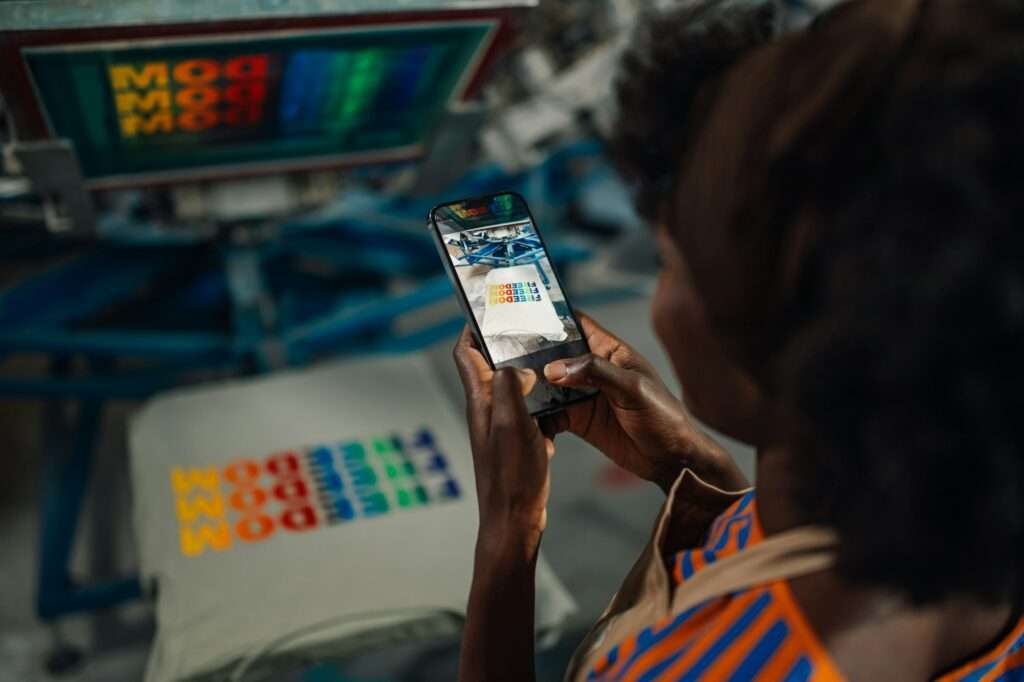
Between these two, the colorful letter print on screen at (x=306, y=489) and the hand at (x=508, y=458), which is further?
the colorful letter print on screen at (x=306, y=489)

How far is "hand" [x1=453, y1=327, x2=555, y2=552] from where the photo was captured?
22.1 inches

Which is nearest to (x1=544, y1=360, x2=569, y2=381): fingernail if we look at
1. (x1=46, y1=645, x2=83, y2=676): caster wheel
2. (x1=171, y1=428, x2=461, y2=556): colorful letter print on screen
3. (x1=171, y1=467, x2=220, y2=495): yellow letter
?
(x1=171, y1=428, x2=461, y2=556): colorful letter print on screen

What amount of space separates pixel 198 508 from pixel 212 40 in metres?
0.54

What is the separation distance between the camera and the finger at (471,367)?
601 mm

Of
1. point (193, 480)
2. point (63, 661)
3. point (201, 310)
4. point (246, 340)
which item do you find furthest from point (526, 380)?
point (201, 310)

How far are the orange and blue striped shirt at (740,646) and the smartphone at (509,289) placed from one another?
6.6 inches

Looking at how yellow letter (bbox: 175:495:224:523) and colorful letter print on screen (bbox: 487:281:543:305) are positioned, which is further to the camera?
yellow letter (bbox: 175:495:224:523)

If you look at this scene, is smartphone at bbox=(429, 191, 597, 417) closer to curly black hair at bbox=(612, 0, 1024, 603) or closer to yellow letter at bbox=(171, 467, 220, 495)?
curly black hair at bbox=(612, 0, 1024, 603)

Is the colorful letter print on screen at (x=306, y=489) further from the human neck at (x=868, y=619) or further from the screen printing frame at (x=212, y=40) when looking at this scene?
the human neck at (x=868, y=619)

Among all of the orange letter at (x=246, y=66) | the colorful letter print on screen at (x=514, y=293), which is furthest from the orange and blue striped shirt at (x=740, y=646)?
the orange letter at (x=246, y=66)

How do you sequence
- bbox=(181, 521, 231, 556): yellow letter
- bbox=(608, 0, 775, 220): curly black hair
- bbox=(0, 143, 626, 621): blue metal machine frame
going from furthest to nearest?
bbox=(0, 143, 626, 621): blue metal machine frame
bbox=(181, 521, 231, 556): yellow letter
bbox=(608, 0, 775, 220): curly black hair

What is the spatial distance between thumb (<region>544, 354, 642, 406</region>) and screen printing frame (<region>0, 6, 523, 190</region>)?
21.4 inches

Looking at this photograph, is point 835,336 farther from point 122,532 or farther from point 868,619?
point 122,532

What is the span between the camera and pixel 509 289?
610mm
